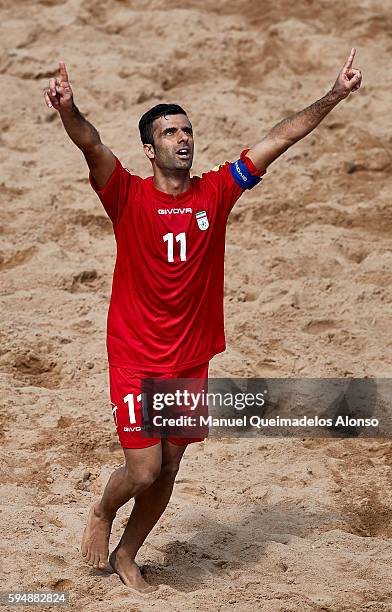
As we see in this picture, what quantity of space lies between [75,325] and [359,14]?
16.3ft

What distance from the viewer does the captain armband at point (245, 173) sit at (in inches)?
229

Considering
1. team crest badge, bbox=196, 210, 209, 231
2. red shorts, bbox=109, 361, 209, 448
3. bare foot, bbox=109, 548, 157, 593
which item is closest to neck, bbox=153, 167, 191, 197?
team crest badge, bbox=196, 210, 209, 231

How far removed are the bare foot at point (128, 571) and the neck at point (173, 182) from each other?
1701 millimetres

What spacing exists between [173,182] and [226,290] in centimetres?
294

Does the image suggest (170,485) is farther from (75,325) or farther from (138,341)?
(75,325)

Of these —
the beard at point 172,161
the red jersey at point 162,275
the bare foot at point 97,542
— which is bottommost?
the bare foot at point 97,542

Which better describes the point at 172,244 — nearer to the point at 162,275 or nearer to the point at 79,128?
the point at 162,275

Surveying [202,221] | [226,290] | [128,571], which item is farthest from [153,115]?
[226,290]

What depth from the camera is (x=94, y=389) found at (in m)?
7.55

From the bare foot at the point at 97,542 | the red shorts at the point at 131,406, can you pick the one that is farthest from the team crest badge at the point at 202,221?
the bare foot at the point at 97,542

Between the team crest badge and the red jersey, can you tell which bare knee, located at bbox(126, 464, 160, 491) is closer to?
the red jersey

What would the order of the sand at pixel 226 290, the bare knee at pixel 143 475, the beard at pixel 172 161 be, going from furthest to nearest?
the sand at pixel 226 290
the beard at pixel 172 161
the bare knee at pixel 143 475

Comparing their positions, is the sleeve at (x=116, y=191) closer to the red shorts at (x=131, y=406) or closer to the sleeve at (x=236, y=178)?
the sleeve at (x=236, y=178)

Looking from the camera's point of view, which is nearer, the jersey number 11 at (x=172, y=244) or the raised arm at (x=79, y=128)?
the raised arm at (x=79, y=128)
